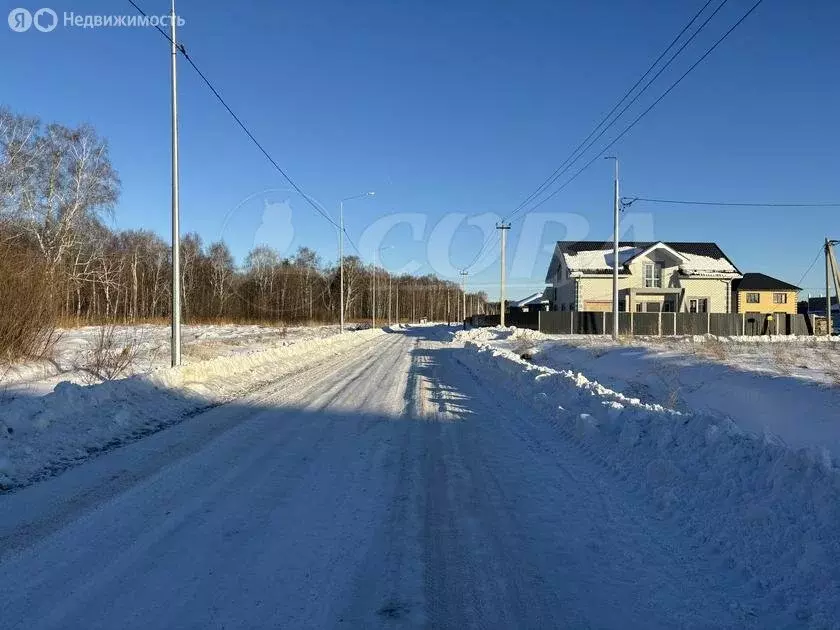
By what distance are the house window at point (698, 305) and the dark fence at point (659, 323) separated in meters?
5.49

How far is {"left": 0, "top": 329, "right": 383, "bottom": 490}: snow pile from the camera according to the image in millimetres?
7298

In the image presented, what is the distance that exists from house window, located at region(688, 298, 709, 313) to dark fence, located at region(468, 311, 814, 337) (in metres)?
5.49

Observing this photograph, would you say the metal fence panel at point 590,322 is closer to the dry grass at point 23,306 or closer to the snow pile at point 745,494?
the dry grass at point 23,306

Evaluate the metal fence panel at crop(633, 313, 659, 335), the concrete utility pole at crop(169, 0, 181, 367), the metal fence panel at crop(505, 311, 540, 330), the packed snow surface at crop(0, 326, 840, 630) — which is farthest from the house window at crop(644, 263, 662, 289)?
the packed snow surface at crop(0, 326, 840, 630)

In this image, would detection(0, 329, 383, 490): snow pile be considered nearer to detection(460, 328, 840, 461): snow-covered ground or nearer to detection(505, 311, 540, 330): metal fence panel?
detection(460, 328, 840, 461): snow-covered ground

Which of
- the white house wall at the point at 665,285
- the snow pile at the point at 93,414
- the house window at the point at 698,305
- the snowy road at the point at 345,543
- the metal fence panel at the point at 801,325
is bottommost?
the snowy road at the point at 345,543

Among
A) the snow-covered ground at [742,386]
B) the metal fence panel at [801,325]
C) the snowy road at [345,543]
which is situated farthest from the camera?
the metal fence panel at [801,325]

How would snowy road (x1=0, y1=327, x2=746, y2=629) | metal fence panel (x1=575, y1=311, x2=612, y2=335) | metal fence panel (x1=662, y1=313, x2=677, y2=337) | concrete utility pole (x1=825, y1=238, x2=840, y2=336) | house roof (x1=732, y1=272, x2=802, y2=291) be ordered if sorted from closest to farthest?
1. snowy road (x1=0, y1=327, x2=746, y2=629)
2. concrete utility pole (x1=825, y1=238, x2=840, y2=336)
3. metal fence panel (x1=662, y1=313, x2=677, y2=337)
4. metal fence panel (x1=575, y1=311, x2=612, y2=335)
5. house roof (x1=732, y1=272, x2=802, y2=291)

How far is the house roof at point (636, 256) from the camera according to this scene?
182ft

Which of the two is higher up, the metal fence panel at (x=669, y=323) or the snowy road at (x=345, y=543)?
the metal fence panel at (x=669, y=323)

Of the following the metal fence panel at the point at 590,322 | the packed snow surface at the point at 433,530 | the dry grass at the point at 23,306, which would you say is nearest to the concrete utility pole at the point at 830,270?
the metal fence panel at the point at 590,322

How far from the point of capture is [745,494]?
5445 millimetres

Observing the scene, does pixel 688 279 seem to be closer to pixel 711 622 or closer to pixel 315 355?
pixel 315 355

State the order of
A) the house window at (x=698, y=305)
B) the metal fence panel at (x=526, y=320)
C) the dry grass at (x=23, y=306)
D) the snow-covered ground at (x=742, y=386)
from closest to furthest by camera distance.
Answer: the snow-covered ground at (x=742, y=386)
the dry grass at (x=23, y=306)
the metal fence panel at (x=526, y=320)
the house window at (x=698, y=305)
